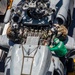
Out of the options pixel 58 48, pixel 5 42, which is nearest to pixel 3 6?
pixel 5 42

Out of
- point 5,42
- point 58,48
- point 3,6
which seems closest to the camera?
point 58,48

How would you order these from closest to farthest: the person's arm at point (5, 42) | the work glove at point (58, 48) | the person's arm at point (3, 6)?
1. the work glove at point (58, 48)
2. the person's arm at point (5, 42)
3. the person's arm at point (3, 6)

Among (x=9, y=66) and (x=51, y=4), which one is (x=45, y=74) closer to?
(x=9, y=66)

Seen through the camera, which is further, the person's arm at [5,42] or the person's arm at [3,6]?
the person's arm at [3,6]

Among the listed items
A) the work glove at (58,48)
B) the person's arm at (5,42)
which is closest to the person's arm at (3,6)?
the person's arm at (5,42)

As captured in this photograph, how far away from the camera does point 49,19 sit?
12.0m

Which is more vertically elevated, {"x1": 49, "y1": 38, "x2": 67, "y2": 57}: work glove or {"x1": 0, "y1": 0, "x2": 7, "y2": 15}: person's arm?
{"x1": 0, "y1": 0, "x2": 7, "y2": 15}: person's arm

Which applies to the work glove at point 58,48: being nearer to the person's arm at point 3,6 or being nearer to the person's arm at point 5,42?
the person's arm at point 5,42

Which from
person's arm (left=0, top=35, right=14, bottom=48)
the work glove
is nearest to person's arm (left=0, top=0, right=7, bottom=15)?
person's arm (left=0, top=35, right=14, bottom=48)

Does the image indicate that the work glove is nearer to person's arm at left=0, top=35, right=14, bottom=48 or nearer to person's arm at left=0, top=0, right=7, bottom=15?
person's arm at left=0, top=35, right=14, bottom=48

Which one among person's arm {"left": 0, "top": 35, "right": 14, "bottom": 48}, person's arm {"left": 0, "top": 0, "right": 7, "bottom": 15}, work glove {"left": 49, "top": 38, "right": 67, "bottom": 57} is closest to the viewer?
work glove {"left": 49, "top": 38, "right": 67, "bottom": 57}

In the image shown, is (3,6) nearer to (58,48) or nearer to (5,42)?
(5,42)

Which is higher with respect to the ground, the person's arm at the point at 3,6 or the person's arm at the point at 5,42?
the person's arm at the point at 3,6

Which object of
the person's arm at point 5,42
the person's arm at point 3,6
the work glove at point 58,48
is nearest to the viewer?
the work glove at point 58,48
